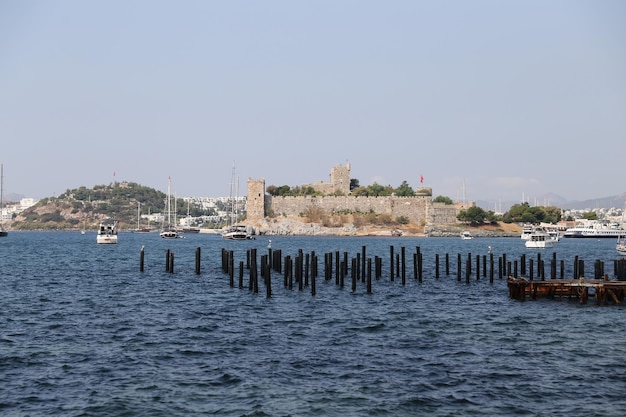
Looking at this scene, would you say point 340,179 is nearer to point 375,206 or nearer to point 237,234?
point 375,206

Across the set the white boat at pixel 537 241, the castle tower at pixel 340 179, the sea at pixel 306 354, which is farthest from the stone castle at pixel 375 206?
the sea at pixel 306 354

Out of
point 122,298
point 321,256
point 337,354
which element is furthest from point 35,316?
point 321,256

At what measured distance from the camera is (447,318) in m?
29.9

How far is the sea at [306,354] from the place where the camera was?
17.3 m

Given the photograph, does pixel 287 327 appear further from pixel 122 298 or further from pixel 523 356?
pixel 122 298

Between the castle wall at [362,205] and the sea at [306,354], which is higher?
the castle wall at [362,205]

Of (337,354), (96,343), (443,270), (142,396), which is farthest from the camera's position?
(443,270)

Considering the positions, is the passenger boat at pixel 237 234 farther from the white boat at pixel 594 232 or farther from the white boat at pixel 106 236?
the white boat at pixel 594 232

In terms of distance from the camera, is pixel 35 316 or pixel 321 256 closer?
pixel 35 316

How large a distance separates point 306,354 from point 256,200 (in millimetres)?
120633

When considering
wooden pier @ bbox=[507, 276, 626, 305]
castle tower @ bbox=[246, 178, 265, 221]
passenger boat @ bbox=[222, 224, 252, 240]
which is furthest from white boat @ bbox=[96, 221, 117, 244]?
wooden pier @ bbox=[507, 276, 626, 305]

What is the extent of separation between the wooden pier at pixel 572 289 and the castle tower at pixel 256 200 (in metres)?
107

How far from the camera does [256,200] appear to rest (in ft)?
467

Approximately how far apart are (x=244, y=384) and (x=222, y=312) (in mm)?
12301
